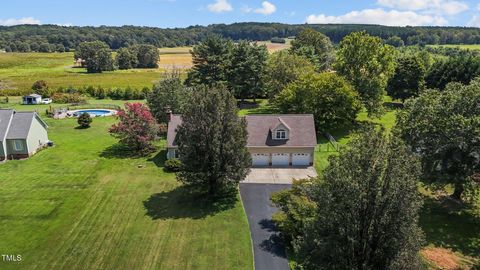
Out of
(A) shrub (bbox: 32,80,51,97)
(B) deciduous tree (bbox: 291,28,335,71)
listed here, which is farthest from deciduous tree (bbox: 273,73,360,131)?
(A) shrub (bbox: 32,80,51,97)

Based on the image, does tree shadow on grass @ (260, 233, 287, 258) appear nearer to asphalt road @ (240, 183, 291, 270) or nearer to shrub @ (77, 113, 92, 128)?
asphalt road @ (240, 183, 291, 270)

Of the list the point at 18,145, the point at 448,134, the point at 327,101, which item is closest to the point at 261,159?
the point at 327,101

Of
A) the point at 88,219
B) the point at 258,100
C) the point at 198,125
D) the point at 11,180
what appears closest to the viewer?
the point at 88,219

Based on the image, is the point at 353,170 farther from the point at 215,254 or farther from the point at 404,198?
the point at 215,254

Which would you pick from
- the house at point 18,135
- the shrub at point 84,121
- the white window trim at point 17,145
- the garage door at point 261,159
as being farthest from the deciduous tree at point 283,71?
the white window trim at point 17,145

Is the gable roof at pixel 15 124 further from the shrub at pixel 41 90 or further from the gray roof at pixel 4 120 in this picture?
the shrub at pixel 41 90

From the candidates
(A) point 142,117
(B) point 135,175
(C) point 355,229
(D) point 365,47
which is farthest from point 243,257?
(D) point 365,47
